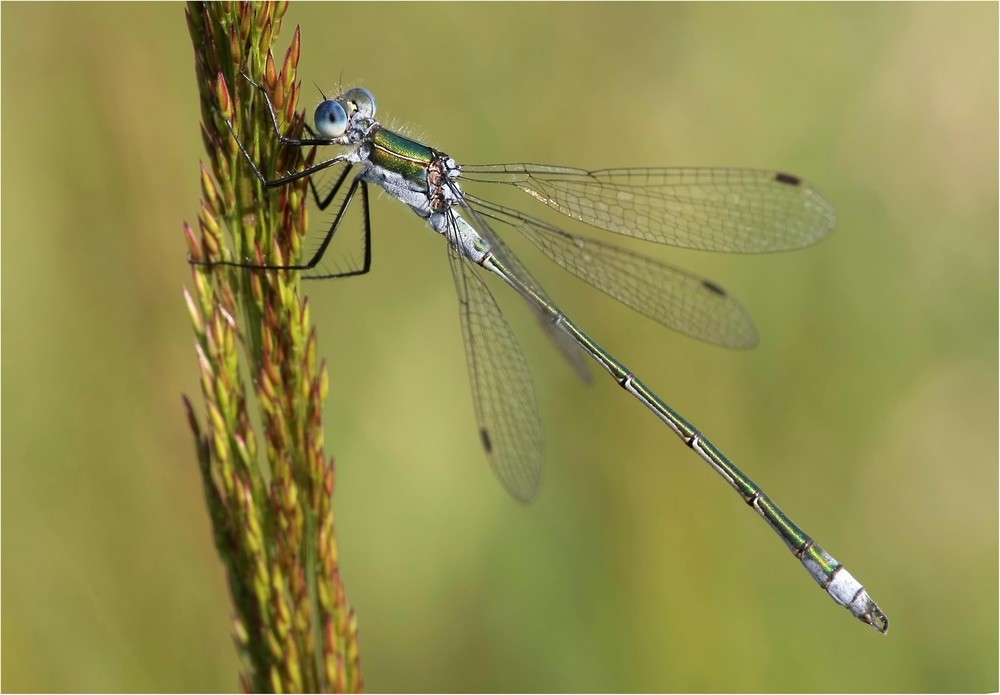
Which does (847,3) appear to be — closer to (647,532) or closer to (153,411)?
(647,532)

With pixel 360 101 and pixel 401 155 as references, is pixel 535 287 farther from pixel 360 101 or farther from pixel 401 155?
pixel 360 101

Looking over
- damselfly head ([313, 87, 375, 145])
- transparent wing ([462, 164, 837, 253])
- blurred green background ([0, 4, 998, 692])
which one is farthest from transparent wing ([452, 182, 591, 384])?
damselfly head ([313, 87, 375, 145])

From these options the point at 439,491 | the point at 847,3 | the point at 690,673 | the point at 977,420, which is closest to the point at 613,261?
the point at 439,491

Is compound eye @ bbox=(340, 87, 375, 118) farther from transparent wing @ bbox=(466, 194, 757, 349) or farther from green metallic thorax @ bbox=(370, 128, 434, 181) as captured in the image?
transparent wing @ bbox=(466, 194, 757, 349)

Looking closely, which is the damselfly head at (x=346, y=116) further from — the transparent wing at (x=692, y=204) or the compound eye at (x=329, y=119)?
the transparent wing at (x=692, y=204)

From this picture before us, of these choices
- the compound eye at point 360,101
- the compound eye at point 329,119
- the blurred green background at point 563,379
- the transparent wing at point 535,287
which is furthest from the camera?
the transparent wing at point 535,287

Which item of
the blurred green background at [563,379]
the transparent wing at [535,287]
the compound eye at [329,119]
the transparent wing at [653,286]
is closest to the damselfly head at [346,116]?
the compound eye at [329,119]
